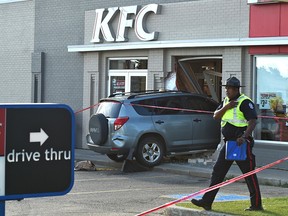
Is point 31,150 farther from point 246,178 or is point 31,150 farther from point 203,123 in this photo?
point 203,123

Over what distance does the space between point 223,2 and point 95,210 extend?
28.2 ft

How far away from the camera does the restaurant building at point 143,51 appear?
15117 millimetres

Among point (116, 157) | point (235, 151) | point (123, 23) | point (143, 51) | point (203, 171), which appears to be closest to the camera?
point (235, 151)

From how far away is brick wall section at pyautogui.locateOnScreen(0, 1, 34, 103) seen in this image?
2202 centimetres

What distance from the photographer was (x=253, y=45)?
15.1 metres

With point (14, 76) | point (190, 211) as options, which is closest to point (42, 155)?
point (190, 211)

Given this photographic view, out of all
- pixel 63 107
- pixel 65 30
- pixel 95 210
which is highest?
pixel 65 30

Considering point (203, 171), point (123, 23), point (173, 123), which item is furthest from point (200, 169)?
point (123, 23)

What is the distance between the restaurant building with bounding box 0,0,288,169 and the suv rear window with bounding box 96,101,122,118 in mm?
2996

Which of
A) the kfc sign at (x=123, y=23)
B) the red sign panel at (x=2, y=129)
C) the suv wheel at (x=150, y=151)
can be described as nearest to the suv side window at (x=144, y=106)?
the suv wheel at (x=150, y=151)

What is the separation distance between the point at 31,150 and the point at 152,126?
1148 centimetres

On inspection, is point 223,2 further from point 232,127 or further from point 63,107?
point 63,107

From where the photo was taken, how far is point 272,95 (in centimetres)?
1520

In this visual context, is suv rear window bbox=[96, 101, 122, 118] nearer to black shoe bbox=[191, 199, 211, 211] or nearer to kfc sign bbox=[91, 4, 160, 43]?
kfc sign bbox=[91, 4, 160, 43]
